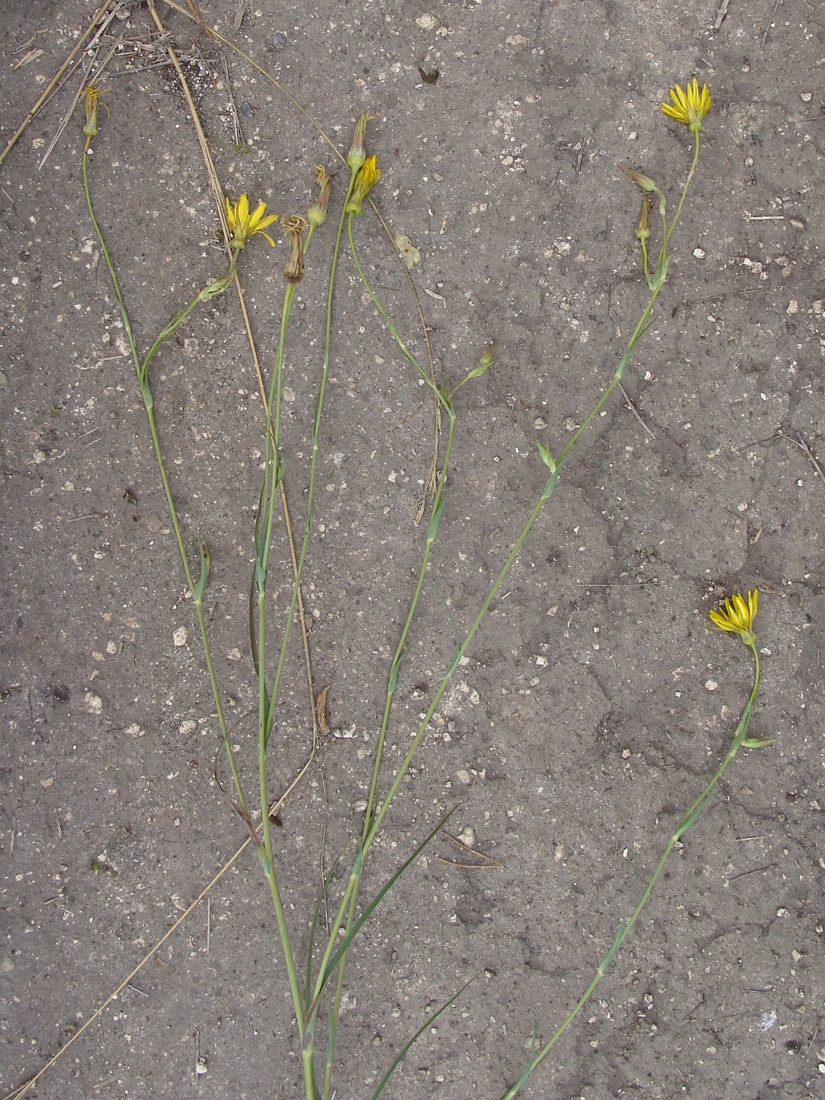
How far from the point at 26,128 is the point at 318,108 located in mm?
720

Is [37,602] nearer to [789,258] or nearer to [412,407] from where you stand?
[412,407]

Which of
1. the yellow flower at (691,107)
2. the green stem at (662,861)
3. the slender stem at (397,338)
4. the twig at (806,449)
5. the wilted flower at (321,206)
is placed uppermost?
the yellow flower at (691,107)

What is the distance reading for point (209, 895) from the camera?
1.99 meters

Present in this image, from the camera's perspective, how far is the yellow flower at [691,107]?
6.11ft

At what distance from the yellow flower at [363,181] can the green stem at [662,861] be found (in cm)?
139

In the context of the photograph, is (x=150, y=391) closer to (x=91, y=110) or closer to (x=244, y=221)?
(x=244, y=221)

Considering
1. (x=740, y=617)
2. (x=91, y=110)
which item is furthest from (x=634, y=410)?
(x=91, y=110)

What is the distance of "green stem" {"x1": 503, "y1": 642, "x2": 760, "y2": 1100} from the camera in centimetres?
177

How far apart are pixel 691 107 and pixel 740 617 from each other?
1.22 meters

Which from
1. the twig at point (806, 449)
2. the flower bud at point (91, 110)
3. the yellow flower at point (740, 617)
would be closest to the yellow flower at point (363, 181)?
the flower bud at point (91, 110)

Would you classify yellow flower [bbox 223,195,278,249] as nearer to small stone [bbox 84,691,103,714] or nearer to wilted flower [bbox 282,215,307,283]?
wilted flower [bbox 282,215,307,283]

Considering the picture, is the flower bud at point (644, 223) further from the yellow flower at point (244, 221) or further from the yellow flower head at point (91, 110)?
the yellow flower head at point (91, 110)

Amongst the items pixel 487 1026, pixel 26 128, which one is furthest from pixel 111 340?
pixel 487 1026

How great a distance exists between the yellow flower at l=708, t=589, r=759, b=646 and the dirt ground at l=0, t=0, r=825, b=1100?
0.17 ft
